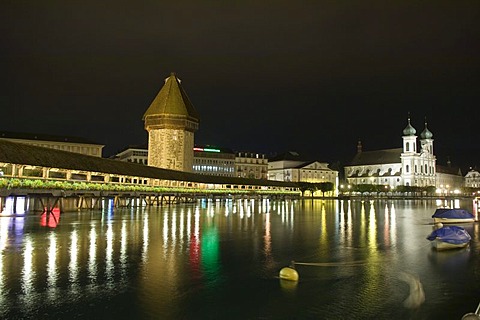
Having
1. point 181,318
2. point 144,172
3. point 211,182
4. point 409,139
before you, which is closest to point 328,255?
point 181,318

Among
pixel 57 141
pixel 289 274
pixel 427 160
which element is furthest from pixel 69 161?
pixel 427 160

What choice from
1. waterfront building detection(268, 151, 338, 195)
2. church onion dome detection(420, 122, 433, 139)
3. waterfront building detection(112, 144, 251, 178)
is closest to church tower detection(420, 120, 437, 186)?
church onion dome detection(420, 122, 433, 139)

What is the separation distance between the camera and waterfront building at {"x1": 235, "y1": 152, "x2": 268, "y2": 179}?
Result: 144125 mm

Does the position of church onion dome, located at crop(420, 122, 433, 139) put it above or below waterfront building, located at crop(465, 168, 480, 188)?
above

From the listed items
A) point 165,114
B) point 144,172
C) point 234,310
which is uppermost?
point 165,114

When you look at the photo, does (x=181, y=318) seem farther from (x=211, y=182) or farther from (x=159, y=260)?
(x=211, y=182)

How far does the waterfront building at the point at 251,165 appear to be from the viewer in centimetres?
14412

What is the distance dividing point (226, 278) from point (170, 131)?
3147 inches

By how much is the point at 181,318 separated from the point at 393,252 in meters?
11.4

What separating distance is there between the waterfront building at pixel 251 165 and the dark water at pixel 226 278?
122232 mm

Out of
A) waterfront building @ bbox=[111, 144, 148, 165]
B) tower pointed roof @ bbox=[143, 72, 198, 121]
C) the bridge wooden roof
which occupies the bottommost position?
the bridge wooden roof

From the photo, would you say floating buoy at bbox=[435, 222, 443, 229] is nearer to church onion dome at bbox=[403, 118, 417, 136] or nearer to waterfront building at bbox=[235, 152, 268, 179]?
waterfront building at bbox=[235, 152, 268, 179]

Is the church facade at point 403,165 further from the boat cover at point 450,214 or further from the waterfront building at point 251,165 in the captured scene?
the boat cover at point 450,214

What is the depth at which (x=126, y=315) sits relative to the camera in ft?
30.6
